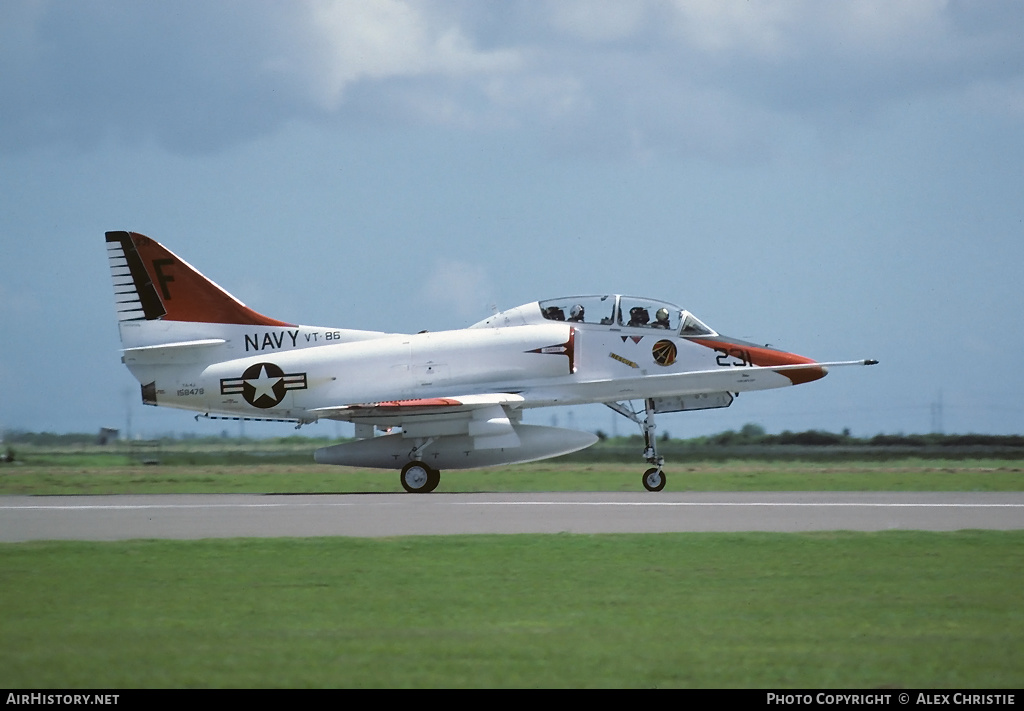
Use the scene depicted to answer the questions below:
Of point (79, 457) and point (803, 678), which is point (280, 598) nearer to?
point (803, 678)

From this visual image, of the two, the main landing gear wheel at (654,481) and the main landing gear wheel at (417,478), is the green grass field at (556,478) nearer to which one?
the main landing gear wheel at (417,478)

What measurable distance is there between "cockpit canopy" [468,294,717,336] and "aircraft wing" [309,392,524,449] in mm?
1911

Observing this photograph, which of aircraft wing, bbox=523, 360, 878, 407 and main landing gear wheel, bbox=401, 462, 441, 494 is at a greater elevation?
aircraft wing, bbox=523, 360, 878, 407

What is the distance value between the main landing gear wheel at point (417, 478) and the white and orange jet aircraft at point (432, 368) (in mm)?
26

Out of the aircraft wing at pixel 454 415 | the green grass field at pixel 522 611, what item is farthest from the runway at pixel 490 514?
the aircraft wing at pixel 454 415

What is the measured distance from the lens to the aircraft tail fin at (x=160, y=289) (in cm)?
2477

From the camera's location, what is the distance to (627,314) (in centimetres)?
2344

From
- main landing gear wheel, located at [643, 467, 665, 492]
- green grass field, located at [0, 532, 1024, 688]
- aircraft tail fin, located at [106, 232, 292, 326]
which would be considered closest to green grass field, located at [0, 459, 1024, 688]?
green grass field, located at [0, 532, 1024, 688]

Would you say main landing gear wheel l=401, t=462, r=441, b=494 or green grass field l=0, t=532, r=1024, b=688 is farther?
main landing gear wheel l=401, t=462, r=441, b=494

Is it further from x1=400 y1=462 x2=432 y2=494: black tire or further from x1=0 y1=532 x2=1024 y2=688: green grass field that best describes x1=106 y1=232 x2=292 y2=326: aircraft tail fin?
x1=0 y1=532 x2=1024 y2=688: green grass field

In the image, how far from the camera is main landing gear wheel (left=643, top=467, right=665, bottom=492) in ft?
72.7

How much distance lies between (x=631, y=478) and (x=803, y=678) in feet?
63.1

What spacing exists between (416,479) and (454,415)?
4.52 feet
